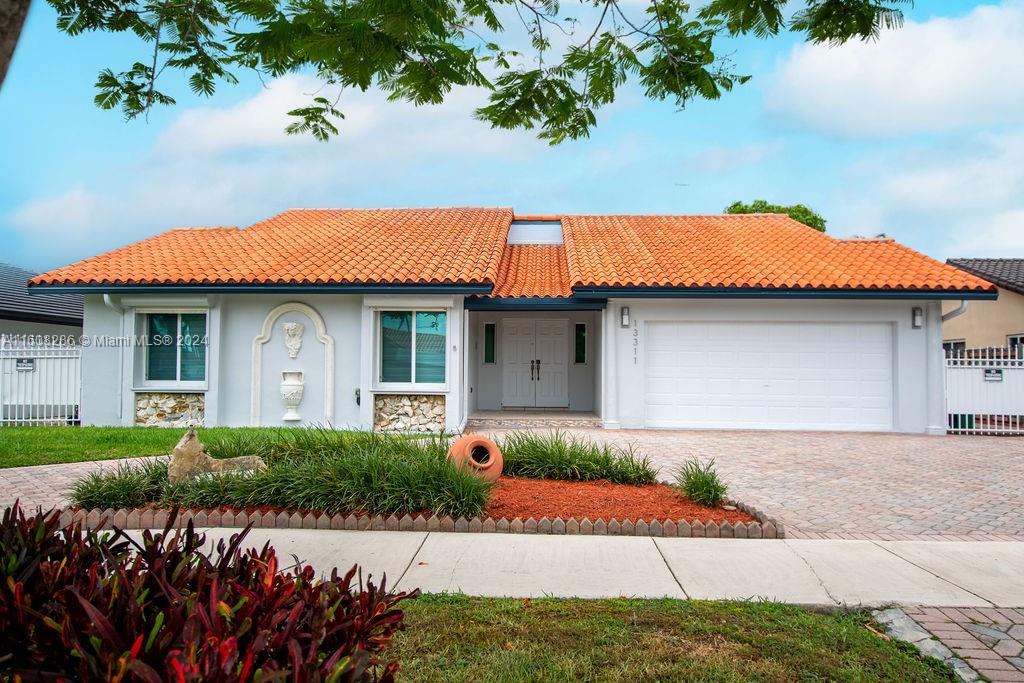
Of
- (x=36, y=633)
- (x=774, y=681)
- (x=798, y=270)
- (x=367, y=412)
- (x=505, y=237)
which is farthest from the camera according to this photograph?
(x=505, y=237)

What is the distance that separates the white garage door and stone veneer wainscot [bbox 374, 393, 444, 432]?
485cm

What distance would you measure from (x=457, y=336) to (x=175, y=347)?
6448mm

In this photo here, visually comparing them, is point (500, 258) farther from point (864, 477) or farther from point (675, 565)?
point (675, 565)

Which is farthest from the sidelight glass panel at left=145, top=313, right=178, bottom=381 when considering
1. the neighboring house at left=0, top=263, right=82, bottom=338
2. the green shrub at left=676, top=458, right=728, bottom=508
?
the green shrub at left=676, top=458, right=728, bottom=508

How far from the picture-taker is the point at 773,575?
496 cm

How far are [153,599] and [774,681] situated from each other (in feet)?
9.35

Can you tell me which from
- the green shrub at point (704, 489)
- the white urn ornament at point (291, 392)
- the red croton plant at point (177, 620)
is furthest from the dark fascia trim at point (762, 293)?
the red croton plant at point (177, 620)

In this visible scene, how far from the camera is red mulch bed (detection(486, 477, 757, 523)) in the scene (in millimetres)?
6453

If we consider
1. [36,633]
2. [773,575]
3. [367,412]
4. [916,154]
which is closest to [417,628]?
[36,633]

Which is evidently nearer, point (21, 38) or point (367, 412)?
point (21, 38)

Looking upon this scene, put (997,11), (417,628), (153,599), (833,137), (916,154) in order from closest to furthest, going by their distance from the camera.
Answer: (153,599)
(417,628)
(997,11)
(833,137)
(916,154)

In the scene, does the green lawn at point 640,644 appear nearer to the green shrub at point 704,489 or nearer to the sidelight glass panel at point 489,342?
the green shrub at point 704,489

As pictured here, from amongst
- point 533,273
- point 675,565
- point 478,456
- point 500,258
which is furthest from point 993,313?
point 675,565

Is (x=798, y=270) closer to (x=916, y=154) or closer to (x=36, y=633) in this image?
(x=916, y=154)
